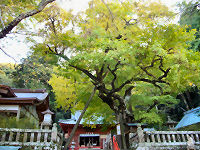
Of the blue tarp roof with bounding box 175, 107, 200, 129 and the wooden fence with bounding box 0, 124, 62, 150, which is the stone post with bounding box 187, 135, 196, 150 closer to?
the blue tarp roof with bounding box 175, 107, 200, 129

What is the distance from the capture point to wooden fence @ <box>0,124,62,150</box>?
6.76 meters

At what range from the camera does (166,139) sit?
8383mm

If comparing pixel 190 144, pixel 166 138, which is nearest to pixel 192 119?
pixel 190 144

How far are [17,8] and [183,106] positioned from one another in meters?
22.4

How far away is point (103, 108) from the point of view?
11.8 meters

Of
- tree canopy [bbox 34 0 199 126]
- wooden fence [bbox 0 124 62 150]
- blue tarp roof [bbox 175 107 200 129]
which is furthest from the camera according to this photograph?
blue tarp roof [bbox 175 107 200 129]

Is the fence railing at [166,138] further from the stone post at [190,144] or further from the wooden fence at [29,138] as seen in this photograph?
the wooden fence at [29,138]

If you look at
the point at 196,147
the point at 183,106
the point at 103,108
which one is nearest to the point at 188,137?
the point at 196,147

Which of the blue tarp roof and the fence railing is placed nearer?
the fence railing

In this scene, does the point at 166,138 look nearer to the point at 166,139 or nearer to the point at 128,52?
the point at 166,139

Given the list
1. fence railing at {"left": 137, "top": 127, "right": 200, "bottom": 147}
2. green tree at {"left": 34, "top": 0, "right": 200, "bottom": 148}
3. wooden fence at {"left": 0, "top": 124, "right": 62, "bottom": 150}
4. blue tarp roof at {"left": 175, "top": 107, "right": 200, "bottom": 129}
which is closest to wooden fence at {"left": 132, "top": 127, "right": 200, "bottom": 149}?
fence railing at {"left": 137, "top": 127, "right": 200, "bottom": 147}

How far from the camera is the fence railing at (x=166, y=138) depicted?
26.1ft

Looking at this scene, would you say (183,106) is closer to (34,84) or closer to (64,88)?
(64,88)

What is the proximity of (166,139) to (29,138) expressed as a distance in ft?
22.8
